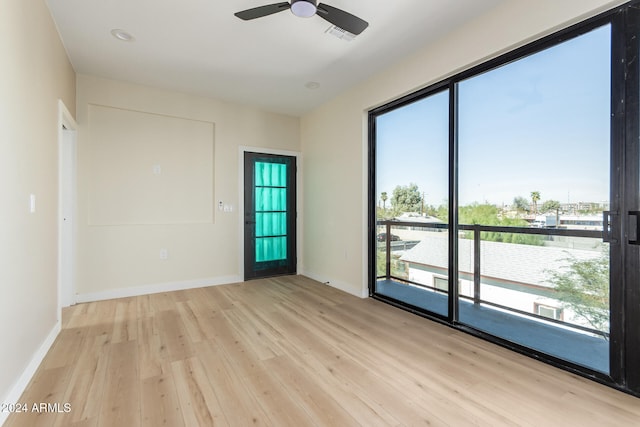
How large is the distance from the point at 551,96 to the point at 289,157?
3666 millimetres

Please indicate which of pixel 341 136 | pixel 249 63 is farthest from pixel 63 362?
pixel 341 136

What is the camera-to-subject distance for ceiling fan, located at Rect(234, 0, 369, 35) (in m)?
2.07

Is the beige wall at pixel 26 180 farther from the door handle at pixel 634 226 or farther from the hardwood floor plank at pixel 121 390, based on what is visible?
the door handle at pixel 634 226

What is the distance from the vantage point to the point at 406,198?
11.6ft

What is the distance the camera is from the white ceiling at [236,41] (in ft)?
7.97

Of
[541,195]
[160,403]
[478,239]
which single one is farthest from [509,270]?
[160,403]

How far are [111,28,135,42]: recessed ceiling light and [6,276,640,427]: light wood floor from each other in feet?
9.01

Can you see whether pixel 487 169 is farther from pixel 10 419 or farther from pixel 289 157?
pixel 10 419

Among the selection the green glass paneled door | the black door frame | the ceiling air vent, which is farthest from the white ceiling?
the green glass paneled door

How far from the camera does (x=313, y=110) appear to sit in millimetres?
4898

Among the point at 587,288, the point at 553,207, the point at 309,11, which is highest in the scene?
the point at 309,11

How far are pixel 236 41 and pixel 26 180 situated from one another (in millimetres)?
2043

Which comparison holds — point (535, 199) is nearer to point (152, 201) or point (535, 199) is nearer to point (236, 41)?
point (236, 41)

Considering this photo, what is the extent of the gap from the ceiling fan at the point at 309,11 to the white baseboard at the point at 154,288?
3455 mm
